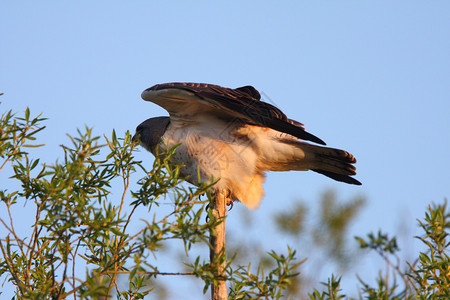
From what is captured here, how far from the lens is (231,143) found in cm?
534

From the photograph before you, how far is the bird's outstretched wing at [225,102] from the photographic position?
4719 mm

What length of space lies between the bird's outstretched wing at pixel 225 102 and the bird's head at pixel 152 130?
0.48 meters

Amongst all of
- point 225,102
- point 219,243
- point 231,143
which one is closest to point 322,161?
point 231,143

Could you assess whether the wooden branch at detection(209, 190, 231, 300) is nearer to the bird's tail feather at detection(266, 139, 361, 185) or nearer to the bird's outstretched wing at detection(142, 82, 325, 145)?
the bird's outstretched wing at detection(142, 82, 325, 145)

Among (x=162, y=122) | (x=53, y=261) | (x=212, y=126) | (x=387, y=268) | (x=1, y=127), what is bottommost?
(x=387, y=268)

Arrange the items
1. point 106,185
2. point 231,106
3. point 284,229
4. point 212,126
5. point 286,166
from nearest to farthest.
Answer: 1. point 106,185
2. point 231,106
3. point 212,126
4. point 286,166
5. point 284,229

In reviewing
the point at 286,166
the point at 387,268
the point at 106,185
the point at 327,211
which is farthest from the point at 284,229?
the point at 387,268

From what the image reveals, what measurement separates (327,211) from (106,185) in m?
6.82

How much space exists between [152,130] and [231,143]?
0.93 meters

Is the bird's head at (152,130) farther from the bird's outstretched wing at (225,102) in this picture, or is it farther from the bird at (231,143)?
the bird's outstretched wing at (225,102)

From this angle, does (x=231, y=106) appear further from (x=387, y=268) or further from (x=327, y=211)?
(x=327, y=211)

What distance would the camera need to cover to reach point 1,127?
3.27 meters

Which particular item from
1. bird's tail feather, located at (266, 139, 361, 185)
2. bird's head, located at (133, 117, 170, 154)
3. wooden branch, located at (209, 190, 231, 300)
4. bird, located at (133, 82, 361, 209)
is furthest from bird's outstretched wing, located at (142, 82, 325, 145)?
wooden branch, located at (209, 190, 231, 300)

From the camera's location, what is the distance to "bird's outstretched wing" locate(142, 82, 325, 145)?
15.5ft
